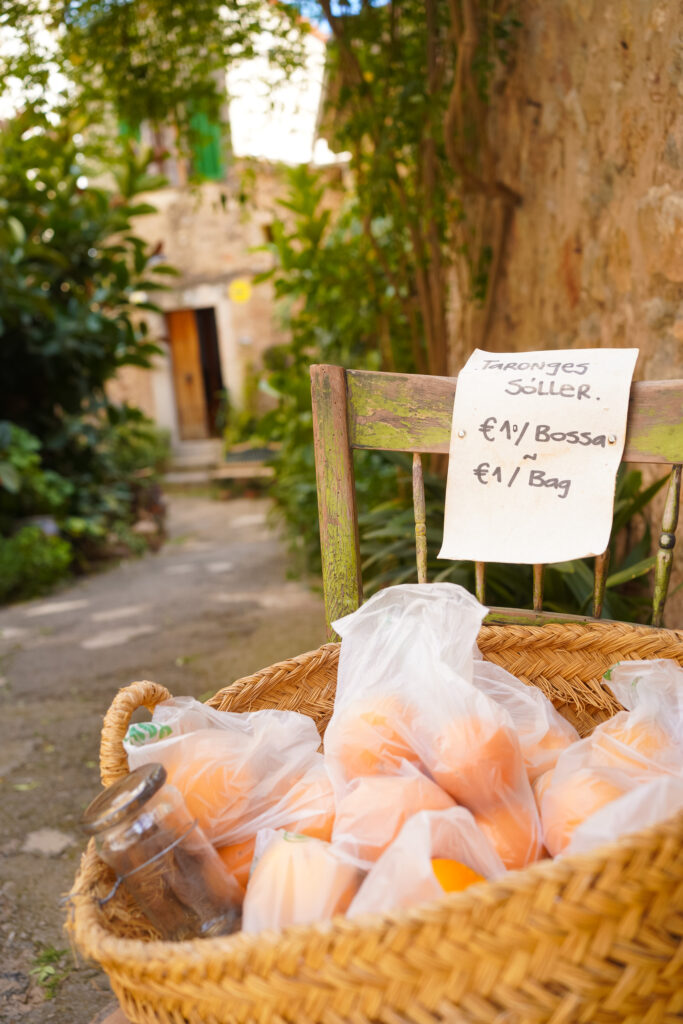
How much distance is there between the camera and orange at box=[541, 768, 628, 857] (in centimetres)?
73

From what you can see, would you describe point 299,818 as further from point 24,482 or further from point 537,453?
point 24,482

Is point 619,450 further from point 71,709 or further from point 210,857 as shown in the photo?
point 71,709

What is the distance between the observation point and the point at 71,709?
2531 millimetres

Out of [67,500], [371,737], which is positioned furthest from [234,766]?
[67,500]

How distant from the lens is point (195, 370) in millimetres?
10570

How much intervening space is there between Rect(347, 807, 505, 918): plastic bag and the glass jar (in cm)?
16

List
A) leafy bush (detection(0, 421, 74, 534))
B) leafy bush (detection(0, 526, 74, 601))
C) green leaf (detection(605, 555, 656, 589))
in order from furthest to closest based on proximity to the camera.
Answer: leafy bush (detection(0, 421, 74, 534))
leafy bush (detection(0, 526, 74, 601))
green leaf (detection(605, 555, 656, 589))

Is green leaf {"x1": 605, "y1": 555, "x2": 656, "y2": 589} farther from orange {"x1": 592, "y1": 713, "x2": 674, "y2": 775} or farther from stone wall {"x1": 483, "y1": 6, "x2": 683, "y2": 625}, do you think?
orange {"x1": 592, "y1": 713, "x2": 674, "y2": 775}

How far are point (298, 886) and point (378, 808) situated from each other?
0.36 feet

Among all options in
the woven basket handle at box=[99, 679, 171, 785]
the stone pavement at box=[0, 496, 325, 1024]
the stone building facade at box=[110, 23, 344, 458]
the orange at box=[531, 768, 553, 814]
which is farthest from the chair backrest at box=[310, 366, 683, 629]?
the stone building facade at box=[110, 23, 344, 458]

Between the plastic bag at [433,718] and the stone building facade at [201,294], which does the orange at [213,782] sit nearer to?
the plastic bag at [433,718]

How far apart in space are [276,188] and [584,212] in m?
7.82

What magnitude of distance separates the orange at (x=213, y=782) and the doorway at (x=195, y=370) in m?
9.68

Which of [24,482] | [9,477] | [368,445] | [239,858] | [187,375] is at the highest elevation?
[368,445]
